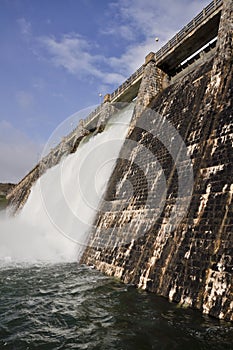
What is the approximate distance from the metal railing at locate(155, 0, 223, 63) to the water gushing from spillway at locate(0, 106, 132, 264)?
5.40 m

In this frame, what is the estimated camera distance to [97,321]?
5.95 meters

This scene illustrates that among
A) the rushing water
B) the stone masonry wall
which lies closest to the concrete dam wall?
the stone masonry wall

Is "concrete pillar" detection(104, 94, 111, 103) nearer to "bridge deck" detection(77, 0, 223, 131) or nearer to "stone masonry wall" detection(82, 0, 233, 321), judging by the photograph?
"bridge deck" detection(77, 0, 223, 131)

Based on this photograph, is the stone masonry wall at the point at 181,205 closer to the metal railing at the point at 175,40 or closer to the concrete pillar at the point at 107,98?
the metal railing at the point at 175,40

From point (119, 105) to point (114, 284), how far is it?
19.7 m

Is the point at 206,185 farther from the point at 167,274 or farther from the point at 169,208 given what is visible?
the point at 167,274

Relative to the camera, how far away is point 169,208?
9281mm

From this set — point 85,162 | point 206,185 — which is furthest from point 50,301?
point 85,162

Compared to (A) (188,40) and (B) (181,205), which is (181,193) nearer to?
(B) (181,205)

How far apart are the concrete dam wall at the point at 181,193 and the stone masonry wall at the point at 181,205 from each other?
0.10ft

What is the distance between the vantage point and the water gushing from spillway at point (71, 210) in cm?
1488

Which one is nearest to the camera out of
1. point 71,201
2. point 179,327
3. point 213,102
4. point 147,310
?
point 179,327

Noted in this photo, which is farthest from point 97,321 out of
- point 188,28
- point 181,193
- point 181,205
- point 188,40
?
point 188,28

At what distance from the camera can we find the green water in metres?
4.92
